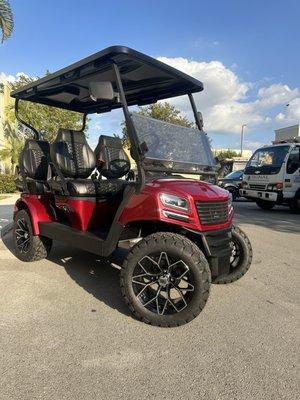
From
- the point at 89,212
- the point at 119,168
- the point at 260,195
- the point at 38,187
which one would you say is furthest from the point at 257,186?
the point at 89,212

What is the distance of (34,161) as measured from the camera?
5629 mm

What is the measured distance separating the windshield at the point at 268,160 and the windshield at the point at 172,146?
25.6 feet

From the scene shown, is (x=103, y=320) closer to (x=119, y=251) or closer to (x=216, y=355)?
(x=216, y=355)

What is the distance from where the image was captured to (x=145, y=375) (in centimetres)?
256

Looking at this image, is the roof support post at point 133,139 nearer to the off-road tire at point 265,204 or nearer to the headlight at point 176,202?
the headlight at point 176,202

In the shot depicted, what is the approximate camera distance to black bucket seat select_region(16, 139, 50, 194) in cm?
552

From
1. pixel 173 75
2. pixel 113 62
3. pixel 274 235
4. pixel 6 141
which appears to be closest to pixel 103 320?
pixel 113 62

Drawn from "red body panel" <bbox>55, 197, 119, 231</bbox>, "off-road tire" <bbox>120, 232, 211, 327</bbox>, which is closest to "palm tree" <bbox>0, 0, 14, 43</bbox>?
"red body panel" <bbox>55, 197, 119, 231</bbox>

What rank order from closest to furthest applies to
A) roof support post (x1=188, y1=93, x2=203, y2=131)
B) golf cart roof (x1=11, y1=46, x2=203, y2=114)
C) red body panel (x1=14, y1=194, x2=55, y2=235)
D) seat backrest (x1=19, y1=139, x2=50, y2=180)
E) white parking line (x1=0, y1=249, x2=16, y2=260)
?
1. golf cart roof (x1=11, y1=46, x2=203, y2=114)
2. roof support post (x1=188, y1=93, x2=203, y2=131)
3. red body panel (x1=14, y1=194, x2=55, y2=235)
4. white parking line (x1=0, y1=249, x2=16, y2=260)
5. seat backrest (x1=19, y1=139, x2=50, y2=180)

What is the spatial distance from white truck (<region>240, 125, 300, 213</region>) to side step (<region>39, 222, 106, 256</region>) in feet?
27.5

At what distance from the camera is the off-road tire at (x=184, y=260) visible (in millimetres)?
3176

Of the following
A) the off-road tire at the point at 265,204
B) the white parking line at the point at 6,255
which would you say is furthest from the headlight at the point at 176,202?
the off-road tire at the point at 265,204

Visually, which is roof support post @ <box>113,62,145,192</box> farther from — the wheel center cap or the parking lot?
the parking lot

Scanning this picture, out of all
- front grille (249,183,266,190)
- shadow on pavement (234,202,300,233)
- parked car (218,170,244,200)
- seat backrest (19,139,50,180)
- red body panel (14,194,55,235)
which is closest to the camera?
A: red body panel (14,194,55,235)
